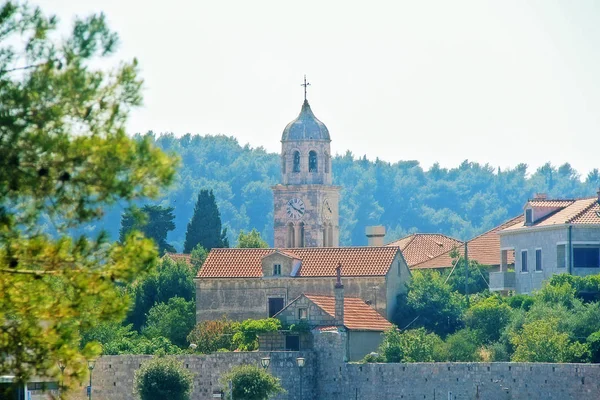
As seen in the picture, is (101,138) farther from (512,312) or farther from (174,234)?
(174,234)

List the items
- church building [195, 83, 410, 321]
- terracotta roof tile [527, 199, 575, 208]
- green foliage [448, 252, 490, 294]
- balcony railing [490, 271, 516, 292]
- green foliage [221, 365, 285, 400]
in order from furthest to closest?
1. green foliage [448, 252, 490, 294]
2. balcony railing [490, 271, 516, 292]
3. terracotta roof tile [527, 199, 575, 208]
4. church building [195, 83, 410, 321]
5. green foliage [221, 365, 285, 400]

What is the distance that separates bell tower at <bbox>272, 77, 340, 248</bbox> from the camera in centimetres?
8756

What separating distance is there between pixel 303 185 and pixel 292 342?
2464 cm

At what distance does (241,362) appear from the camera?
6181cm

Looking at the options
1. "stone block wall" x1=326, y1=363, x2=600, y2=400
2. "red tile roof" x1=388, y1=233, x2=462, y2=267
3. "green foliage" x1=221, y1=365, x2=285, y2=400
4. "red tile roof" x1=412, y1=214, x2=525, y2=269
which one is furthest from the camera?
"red tile roof" x1=388, y1=233, x2=462, y2=267

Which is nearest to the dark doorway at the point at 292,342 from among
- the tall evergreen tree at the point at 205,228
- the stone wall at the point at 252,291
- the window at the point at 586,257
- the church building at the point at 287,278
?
the church building at the point at 287,278

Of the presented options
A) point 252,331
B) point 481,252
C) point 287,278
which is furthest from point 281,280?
point 481,252

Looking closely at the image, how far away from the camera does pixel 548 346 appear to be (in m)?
60.2

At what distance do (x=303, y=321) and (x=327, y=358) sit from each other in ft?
9.11

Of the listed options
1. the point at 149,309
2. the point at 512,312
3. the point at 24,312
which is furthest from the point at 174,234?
the point at 24,312

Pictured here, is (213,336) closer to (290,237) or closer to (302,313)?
(302,313)

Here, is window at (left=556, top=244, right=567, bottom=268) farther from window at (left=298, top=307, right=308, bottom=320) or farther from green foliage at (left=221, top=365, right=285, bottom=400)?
green foliage at (left=221, top=365, right=285, bottom=400)

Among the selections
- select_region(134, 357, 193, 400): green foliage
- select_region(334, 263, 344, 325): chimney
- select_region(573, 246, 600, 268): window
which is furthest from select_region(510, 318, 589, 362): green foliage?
select_region(134, 357, 193, 400): green foliage

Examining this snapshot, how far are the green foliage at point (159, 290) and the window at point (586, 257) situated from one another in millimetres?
16350
